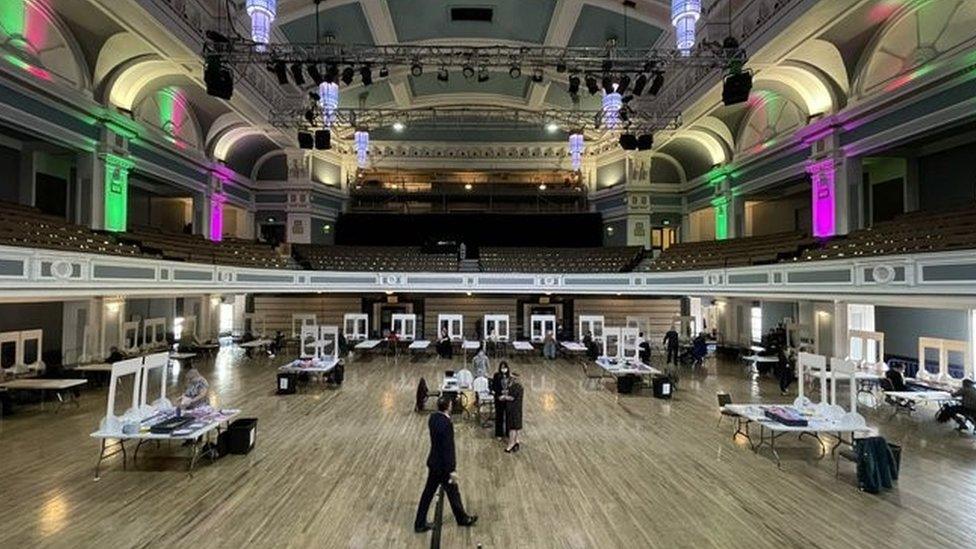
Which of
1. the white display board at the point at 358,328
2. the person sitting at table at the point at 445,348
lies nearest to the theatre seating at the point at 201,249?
the white display board at the point at 358,328

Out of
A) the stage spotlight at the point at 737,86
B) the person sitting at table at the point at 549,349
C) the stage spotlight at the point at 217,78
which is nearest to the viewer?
the stage spotlight at the point at 217,78

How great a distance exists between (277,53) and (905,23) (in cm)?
1467

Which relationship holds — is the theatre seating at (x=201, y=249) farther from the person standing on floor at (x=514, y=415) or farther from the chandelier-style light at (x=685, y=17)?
the chandelier-style light at (x=685, y=17)

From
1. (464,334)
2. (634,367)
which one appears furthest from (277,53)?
(464,334)

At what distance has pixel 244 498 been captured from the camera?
5.78 meters

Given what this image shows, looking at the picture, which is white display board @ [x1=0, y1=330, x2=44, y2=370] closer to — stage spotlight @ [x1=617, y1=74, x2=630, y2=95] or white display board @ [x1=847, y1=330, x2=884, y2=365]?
stage spotlight @ [x1=617, y1=74, x2=630, y2=95]

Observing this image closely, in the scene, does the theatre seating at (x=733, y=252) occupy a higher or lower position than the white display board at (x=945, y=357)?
higher

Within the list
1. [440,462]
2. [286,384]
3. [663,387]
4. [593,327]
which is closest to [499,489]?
[440,462]

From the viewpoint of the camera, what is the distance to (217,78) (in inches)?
396

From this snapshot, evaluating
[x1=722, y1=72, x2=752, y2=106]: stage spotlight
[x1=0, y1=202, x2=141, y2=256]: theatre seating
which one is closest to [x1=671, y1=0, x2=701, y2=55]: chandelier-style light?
[x1=722, y1=72, x2=752, y2=106]: stage spotlight

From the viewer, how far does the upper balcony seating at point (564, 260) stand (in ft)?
65.8

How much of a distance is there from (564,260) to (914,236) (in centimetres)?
1276

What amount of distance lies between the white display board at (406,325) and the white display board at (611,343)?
301 inches

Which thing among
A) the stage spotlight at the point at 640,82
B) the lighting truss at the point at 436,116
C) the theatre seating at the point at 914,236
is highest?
the lighting truss at the point at 436,116
